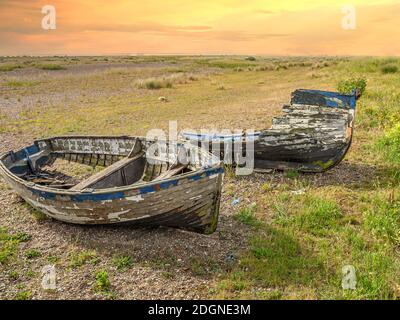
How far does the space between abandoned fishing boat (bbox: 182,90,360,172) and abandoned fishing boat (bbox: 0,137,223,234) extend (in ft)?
5.55

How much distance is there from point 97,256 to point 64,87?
96.9ft

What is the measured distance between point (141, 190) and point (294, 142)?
16.0 ft

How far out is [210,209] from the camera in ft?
23.2

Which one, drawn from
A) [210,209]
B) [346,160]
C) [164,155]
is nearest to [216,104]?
[346,160]

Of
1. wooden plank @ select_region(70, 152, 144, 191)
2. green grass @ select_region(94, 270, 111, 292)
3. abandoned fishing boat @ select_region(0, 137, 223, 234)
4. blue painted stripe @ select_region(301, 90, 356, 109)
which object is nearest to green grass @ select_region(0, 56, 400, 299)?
green grass @ select_region(94, 270, 111, 292)

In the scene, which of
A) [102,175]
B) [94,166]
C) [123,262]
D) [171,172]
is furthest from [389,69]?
[123,262]

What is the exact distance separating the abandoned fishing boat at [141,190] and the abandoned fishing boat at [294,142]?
1691 mm

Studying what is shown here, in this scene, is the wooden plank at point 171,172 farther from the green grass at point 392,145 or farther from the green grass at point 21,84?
the green grass at point 21,84

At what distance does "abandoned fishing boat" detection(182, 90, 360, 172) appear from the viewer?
32.6 ft

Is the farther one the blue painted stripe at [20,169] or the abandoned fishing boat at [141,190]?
the blue painted stripe at [20,169]

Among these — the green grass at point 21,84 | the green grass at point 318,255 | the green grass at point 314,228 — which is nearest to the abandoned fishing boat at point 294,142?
the green grass at point 314,228

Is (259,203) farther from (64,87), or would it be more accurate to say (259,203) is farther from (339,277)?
(64,87)

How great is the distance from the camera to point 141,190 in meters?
6.71

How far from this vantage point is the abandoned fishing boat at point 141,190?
6766mm
